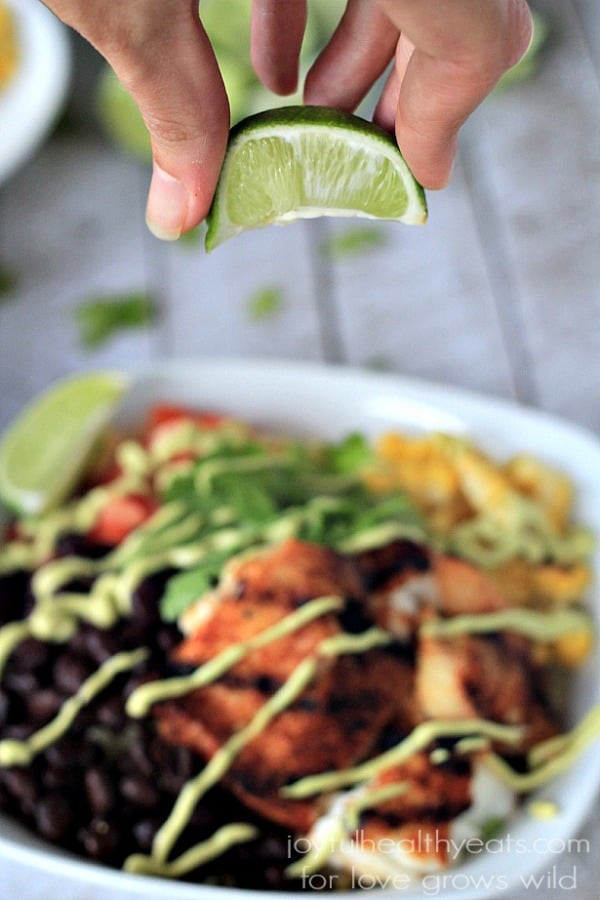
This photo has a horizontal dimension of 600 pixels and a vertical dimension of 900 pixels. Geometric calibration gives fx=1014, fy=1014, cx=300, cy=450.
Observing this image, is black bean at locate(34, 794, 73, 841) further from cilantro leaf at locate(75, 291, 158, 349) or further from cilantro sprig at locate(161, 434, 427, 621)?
cilantro leaf at locate(75, 291, 158, 349)

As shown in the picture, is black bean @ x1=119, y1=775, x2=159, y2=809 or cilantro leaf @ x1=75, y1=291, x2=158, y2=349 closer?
black bean @ x1=119, y1=775, x2=159, y2=809

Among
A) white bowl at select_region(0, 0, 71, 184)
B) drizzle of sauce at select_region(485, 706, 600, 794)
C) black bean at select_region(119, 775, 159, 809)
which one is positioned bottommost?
drizzle of sauce at select_region(485, 706, 600, 794)

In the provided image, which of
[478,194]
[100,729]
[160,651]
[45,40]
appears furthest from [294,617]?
[45,40]

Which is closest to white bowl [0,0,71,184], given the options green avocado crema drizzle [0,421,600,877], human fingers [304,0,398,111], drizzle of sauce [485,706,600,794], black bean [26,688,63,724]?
green avocado crema drizzle [0,421,600,877]

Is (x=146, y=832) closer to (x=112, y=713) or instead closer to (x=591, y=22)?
(x=112, y=713)

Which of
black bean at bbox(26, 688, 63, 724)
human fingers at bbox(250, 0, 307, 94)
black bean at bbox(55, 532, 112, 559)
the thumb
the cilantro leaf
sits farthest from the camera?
the cilantro leaf

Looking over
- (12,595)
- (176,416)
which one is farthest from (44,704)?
(176,416)

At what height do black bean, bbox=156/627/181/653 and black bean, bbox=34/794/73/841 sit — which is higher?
black bean, bbox=156/627/181/653

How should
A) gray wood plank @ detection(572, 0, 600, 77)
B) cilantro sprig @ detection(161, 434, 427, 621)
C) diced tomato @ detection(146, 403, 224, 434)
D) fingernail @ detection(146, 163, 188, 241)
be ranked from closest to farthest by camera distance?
fingernail @ detection(146, 163, 188, 241) → cilantro sprig @ detection(161, 434, 427, 621) → diced tomato @ detection(146, 403, 224, 434) → gray wood plank @ detection(572, 0, 600, 77)
